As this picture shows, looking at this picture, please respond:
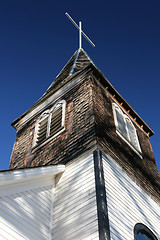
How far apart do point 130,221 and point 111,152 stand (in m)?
2.20

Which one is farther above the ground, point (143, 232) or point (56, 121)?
point (56, 121)

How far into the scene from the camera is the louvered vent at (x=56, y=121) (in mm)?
11120

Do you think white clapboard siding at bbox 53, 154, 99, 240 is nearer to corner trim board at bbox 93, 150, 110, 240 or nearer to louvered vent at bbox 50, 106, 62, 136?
corner trim board at bbox 93, 150, 110, 240

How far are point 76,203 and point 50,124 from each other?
16.1 feet

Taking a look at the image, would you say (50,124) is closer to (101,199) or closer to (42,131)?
(42,131)

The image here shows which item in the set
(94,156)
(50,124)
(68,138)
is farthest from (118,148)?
(50,124)

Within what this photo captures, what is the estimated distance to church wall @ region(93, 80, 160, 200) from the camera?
9.22m

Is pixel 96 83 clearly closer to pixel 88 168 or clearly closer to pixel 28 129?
pixel 28 129

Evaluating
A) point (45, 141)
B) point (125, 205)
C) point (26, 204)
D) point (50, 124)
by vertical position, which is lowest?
point (125, 205)

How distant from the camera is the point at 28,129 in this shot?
1291 centimetres

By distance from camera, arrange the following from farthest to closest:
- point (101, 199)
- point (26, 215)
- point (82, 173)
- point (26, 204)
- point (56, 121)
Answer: point (56, 121) → point (82, 173) → point (26, 204) → point (26, 215) → point (101, 199)

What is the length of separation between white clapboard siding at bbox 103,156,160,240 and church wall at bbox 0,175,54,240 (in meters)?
1.62

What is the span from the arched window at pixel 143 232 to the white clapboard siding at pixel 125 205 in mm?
117

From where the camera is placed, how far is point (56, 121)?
455 inches
